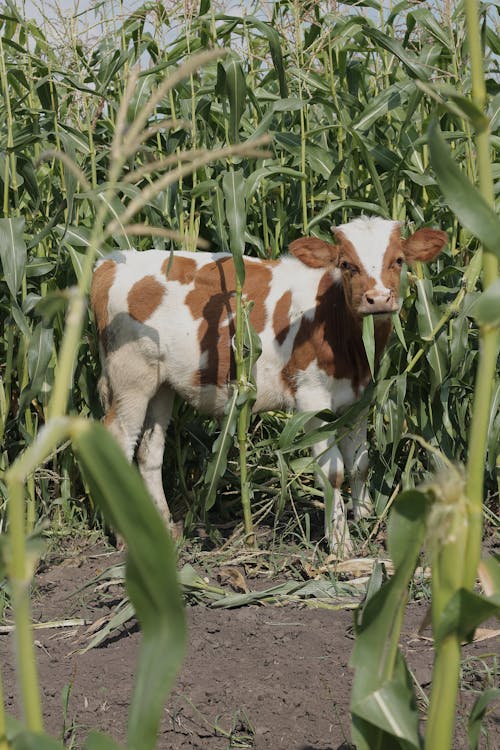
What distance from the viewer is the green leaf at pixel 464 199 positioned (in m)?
1.51

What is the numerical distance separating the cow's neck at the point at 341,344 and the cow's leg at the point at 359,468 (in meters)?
0.34

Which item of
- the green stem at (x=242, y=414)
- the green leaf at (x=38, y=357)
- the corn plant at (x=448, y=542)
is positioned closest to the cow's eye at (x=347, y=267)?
the green stem at (x=242, y=414)

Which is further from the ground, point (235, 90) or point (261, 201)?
point (235, 90)

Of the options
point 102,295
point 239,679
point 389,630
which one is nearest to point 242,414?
point 102,295

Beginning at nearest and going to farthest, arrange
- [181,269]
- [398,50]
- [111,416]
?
[398,50], [181,269], [111,416]

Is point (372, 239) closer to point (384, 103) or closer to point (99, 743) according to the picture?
point (384, 103)

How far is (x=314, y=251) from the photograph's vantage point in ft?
18.0

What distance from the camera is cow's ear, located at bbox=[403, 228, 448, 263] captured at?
539 cm

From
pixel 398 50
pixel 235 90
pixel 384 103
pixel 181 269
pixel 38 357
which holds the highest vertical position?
pixel 398 50

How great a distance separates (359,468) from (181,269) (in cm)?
167

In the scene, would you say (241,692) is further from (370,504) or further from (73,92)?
(73,92)

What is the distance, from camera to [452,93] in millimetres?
1473

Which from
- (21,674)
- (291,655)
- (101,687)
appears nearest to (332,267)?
(291,655)

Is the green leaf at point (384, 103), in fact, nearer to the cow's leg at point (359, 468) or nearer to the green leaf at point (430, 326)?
the green leaf at point (430, 326)
